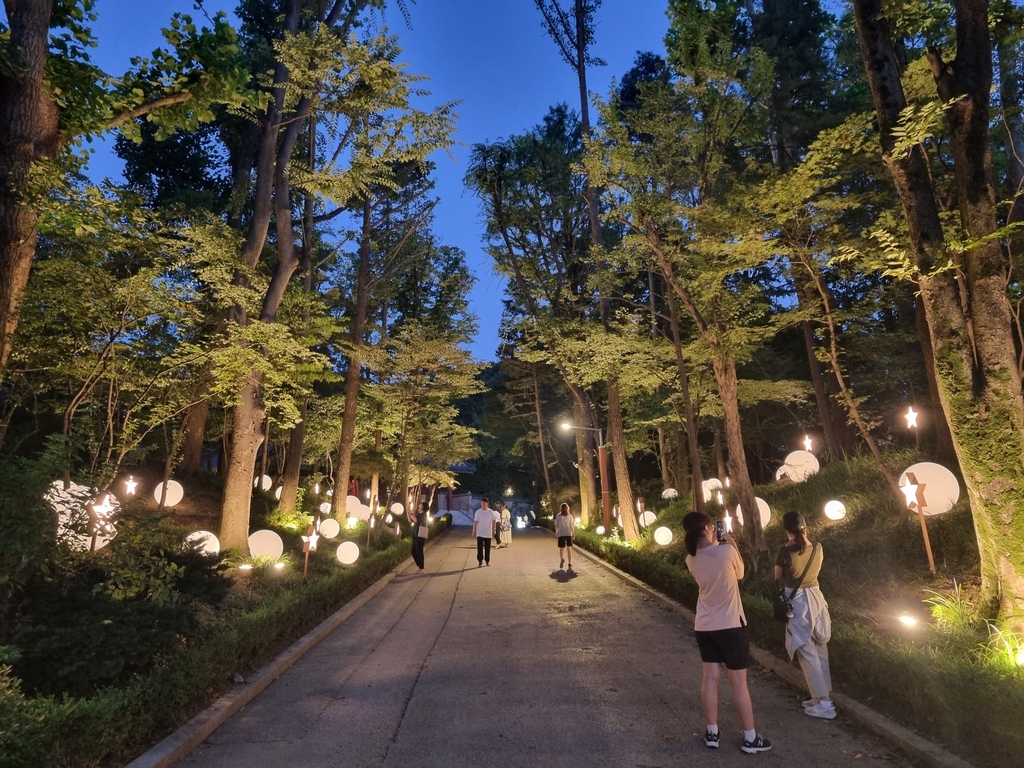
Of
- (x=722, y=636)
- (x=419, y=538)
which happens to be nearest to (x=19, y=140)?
(x=722, y=636)

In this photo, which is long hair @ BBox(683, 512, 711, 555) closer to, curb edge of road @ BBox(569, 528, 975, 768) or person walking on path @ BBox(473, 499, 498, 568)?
curb edge of road @ BBox(569, 528, 975, 768)

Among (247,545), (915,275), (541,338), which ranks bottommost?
(247,545)

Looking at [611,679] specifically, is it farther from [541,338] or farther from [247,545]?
[541,338]

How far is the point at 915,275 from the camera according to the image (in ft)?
21.1

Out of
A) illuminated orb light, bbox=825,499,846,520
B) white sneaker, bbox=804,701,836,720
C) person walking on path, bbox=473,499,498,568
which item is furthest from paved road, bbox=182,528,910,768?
person walking on path, bbox=473,499,498,568

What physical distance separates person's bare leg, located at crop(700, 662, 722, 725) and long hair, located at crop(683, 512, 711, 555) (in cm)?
81

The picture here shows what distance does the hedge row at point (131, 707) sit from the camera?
3.39 metres

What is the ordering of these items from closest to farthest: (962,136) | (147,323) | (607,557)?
(962,136), (147,323), (607,557)

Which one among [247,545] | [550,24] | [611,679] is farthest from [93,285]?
[550,24]

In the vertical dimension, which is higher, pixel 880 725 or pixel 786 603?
pixel 786 603

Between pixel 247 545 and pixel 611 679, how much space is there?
26.3ft

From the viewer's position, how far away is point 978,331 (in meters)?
5.61

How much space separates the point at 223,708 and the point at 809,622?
4850mm

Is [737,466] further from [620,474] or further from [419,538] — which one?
[419,538]
